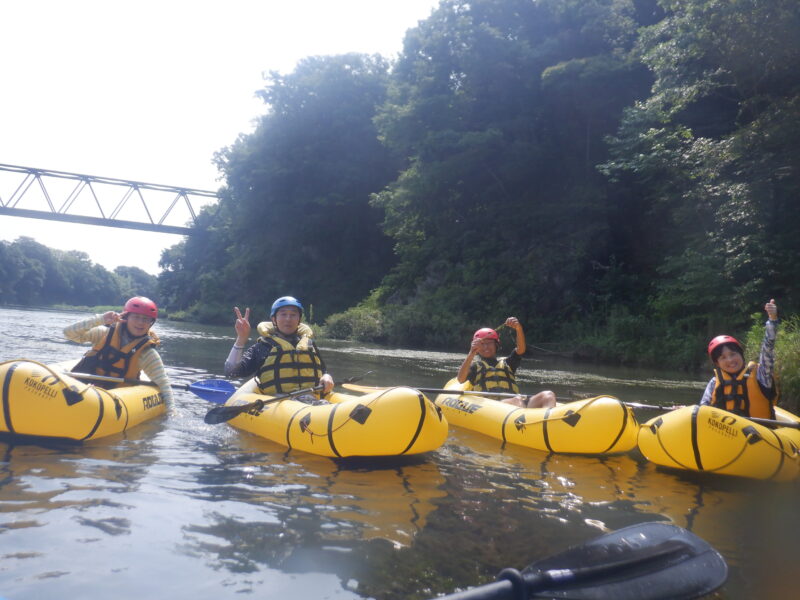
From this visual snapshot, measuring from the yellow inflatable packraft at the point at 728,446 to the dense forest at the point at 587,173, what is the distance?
828cm

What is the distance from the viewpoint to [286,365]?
560cm

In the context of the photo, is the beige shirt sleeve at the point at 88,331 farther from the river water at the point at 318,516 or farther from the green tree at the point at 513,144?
the green tree at the point at 513,144

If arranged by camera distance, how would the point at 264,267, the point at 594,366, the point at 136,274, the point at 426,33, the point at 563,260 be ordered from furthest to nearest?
the point at 136,274
the point at 264,267
the point at 426,33
the point at 563,260
the point at 594,366

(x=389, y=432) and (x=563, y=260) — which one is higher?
(x=563, y=260)

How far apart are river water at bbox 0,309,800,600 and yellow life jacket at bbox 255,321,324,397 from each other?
21.4 inches

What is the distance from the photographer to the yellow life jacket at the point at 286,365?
559 cm

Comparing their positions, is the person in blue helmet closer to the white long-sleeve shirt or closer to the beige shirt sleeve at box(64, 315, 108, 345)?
the white long-sleeve shirt

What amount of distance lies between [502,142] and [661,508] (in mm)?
16912

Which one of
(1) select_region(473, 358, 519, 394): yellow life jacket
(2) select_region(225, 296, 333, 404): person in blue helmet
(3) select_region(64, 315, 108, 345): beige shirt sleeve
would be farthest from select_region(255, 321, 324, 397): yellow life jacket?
(1) select_region(473, 358, 519, 394): yellow life jacket

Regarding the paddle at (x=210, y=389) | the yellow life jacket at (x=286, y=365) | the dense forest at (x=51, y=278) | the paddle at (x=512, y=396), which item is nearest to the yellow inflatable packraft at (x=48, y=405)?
the paddle at (x=210, y=389)

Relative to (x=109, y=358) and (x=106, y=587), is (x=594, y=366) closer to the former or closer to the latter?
(x=109, y=358)

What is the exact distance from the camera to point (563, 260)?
18203 mm

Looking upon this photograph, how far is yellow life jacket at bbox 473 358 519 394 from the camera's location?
6.88m

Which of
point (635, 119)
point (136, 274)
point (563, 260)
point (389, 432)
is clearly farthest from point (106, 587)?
point (136, 274)
